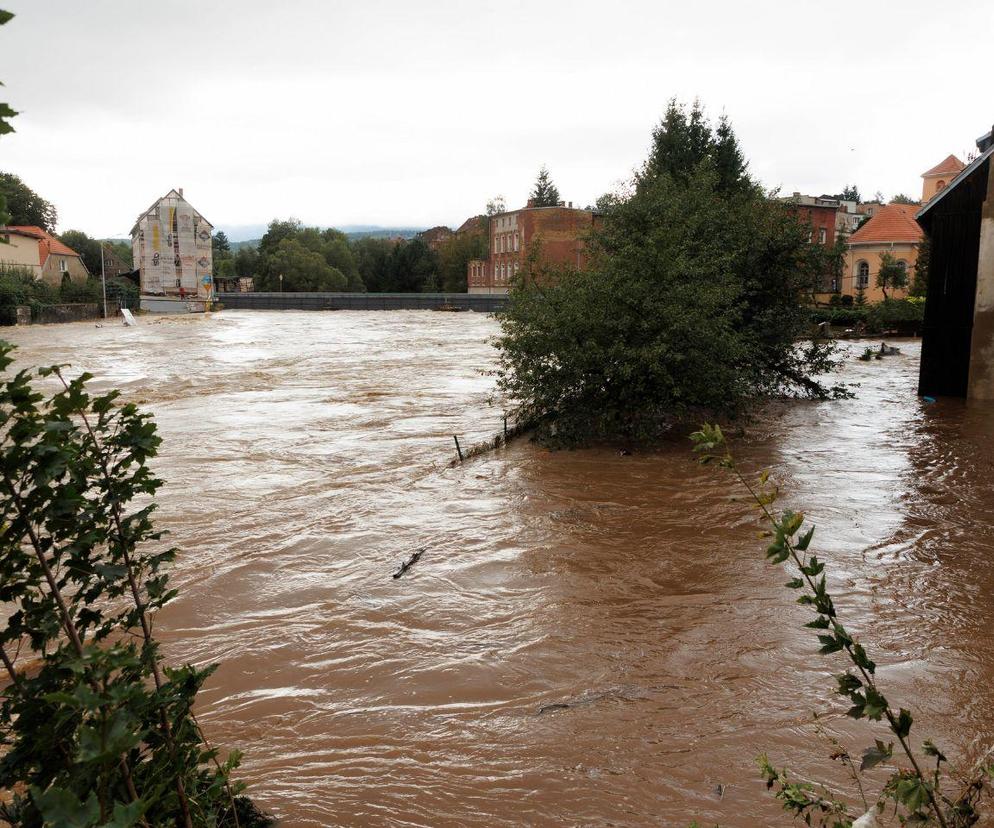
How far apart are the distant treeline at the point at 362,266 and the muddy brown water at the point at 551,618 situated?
88.2 metres

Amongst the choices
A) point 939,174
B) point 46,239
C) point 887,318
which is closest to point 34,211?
point 46,239

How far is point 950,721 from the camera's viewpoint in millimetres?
5066

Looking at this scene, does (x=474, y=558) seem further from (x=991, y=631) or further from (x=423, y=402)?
(x=423, y=402)

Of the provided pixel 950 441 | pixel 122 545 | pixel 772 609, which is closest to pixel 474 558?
pixel 772 609

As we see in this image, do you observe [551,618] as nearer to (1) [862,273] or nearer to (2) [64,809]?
(2) [64,809]

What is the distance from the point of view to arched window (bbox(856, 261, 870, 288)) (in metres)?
65.5

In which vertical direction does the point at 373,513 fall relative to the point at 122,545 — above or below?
below

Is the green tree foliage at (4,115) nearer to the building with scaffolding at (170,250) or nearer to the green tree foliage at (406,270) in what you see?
the building with scaffolding at (170,250)

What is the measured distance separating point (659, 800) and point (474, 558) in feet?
13.9

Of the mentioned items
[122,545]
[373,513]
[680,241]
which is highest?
[680,241]

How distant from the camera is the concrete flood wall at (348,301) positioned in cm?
8344

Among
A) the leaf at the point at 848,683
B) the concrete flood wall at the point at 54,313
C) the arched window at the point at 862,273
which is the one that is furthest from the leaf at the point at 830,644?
the arched window at the point at 862,273

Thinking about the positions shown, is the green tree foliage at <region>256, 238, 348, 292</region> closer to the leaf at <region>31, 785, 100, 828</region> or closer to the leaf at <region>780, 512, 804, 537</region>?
the leaf at <region>780, 512, 804, 537</region>

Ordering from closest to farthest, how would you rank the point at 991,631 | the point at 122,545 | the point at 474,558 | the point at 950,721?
the point at 122,545 < the point at 950,721 < the point at 991,631 < the point at 474,558
